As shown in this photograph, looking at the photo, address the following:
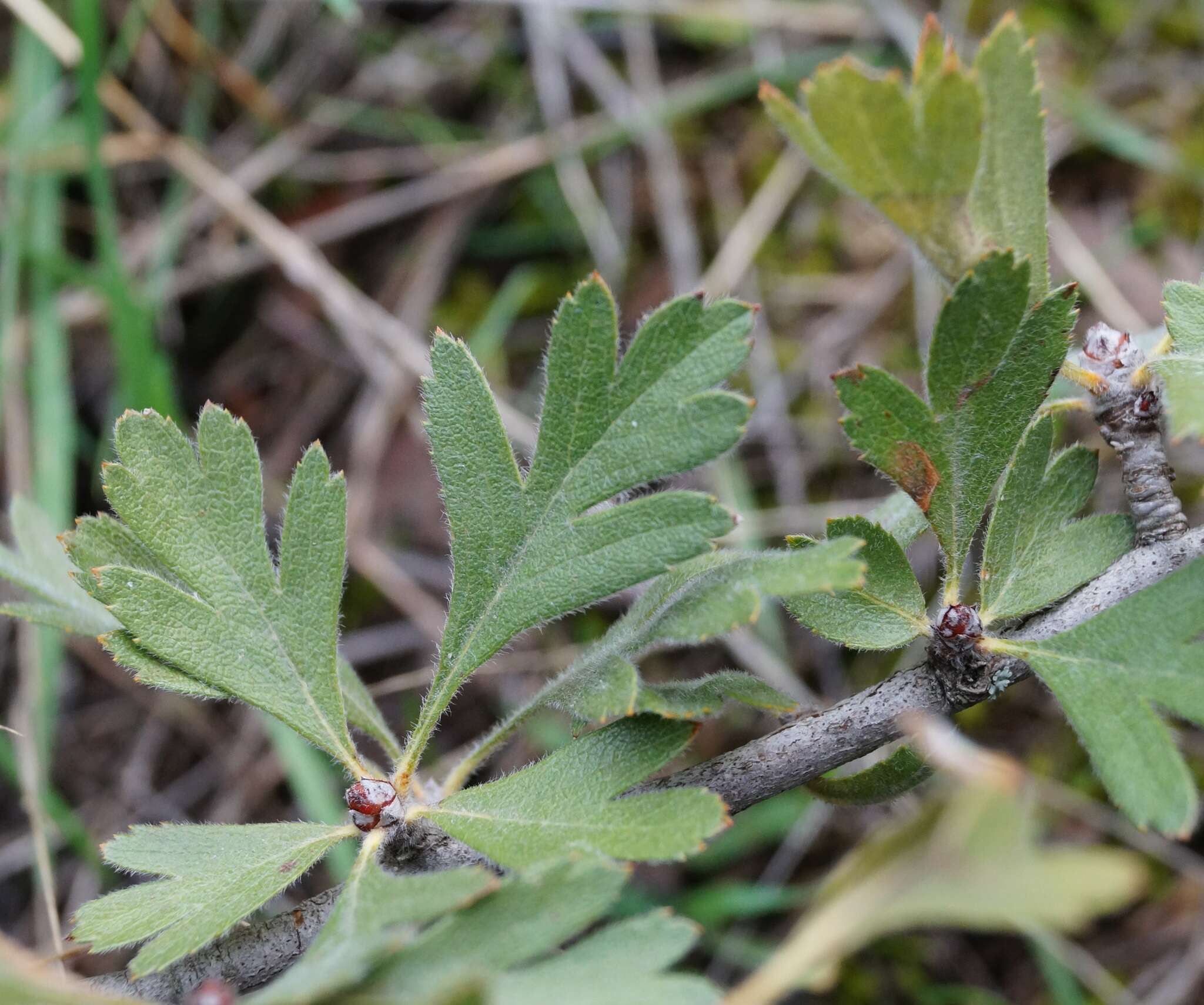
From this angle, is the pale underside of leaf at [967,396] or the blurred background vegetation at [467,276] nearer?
the pale underside of leaf at [967,396]

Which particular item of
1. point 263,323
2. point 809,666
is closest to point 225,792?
point 263,323

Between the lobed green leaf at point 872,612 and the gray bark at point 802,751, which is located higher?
the lobed green leaf at point 872,612

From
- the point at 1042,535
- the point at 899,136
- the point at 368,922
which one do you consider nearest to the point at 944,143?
the point at 899,136

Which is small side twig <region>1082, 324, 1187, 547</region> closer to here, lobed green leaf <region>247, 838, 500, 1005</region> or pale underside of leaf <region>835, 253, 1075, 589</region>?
pale underside of leaf <region>835, 253, 1075, 589</region>

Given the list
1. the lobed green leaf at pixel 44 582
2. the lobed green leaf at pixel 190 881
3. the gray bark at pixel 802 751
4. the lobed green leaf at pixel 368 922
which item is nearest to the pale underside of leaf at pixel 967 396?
the gray bark at pixel 802 751

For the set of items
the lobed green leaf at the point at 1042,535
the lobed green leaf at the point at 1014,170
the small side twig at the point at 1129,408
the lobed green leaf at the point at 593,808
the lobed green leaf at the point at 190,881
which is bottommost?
the lobed green leaf at the point at 190,881

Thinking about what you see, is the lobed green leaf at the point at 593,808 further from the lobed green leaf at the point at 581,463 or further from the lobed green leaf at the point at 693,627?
the lobed green leaf at the point at 581,463

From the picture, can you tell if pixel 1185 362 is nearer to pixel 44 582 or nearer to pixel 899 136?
pixel 899 136

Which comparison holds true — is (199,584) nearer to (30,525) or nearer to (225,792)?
(30,525)
